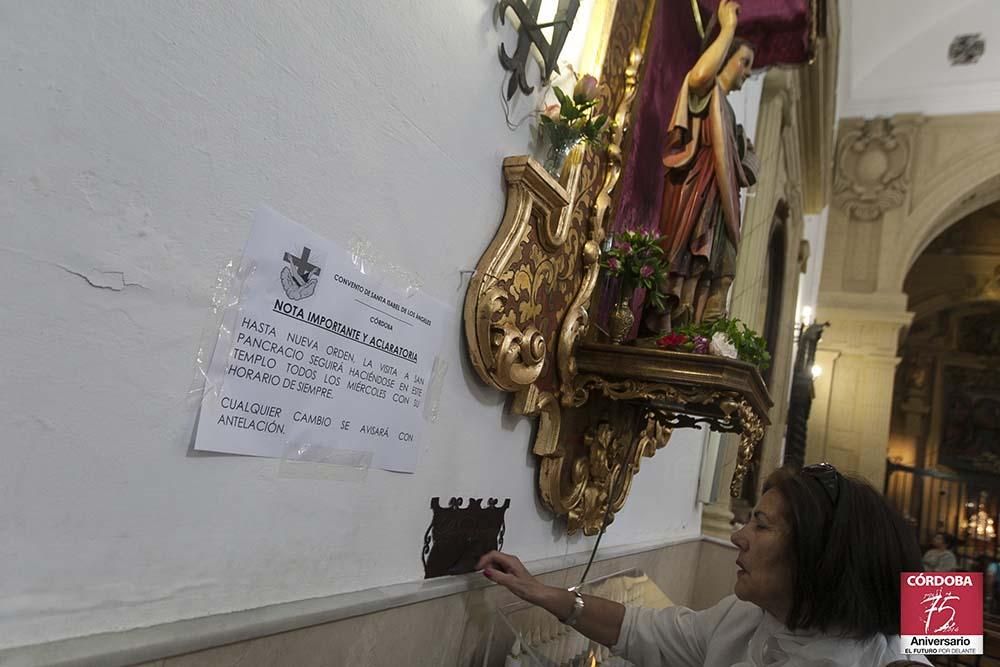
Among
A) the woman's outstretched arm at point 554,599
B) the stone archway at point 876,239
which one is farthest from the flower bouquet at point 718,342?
the stone archway at point 876,239

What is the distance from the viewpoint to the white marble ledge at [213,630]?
80 centimetres

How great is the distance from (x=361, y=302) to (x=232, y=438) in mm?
341

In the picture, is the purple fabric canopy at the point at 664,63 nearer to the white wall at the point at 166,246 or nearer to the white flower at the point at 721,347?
the white flower at the point at 721,347

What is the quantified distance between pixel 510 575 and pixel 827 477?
30.0 inches

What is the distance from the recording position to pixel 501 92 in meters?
1.62

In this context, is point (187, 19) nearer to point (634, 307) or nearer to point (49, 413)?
point (49, 413)

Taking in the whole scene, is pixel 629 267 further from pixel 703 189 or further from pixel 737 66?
pixel 737 66

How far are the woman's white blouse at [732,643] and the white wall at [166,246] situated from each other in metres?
0.76

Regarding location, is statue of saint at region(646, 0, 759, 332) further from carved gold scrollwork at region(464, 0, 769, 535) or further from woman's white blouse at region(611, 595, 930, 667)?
woman's white blouse at region(611, 595, 930, 667)

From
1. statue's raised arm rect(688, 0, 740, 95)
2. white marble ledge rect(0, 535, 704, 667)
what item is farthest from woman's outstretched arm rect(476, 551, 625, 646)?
statue's raised arm rect(688, 0, 740, 95)

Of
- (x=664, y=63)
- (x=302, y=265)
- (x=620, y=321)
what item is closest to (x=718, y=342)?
(x=620, y=321)

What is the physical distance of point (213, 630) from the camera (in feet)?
3.18

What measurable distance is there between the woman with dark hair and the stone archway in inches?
393

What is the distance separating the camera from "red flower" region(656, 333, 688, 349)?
2.04m
